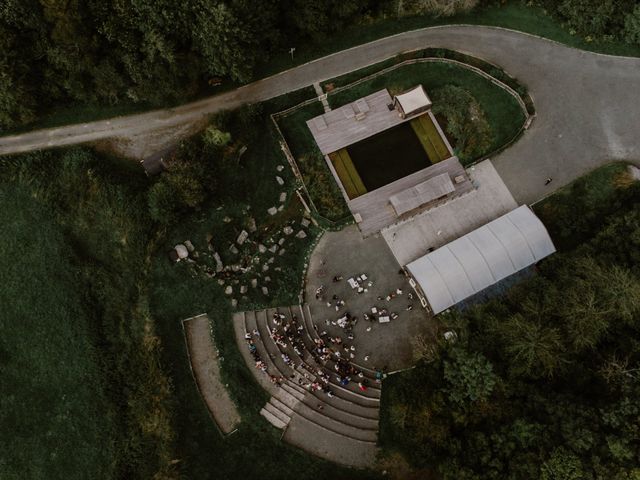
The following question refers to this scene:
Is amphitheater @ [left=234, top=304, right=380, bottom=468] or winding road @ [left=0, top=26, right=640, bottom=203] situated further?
winding road @ [left=0, top=26, right=640, bottom=203]

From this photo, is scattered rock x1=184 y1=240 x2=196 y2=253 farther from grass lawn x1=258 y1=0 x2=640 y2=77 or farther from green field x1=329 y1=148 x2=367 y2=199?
grass lawn x1=258 y1=0 x2=640 y2=77

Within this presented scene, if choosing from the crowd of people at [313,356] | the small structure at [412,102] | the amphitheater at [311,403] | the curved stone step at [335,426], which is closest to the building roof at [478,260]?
the crowd of people at [313,356]

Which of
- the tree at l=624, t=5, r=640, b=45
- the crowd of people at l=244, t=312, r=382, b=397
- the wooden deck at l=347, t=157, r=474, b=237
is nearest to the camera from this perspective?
the crowd of people at l=244, t=312, r=382, b=397

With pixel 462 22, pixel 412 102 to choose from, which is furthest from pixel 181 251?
pixel 462 22

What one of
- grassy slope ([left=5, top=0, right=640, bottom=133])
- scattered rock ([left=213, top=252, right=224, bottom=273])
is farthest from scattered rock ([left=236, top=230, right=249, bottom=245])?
grassy slope ([left=5, top=0, right=640, bottom=133])

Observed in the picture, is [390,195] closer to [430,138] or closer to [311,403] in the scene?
[430,138]

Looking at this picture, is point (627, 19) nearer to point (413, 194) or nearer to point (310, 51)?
point (413, 194)
